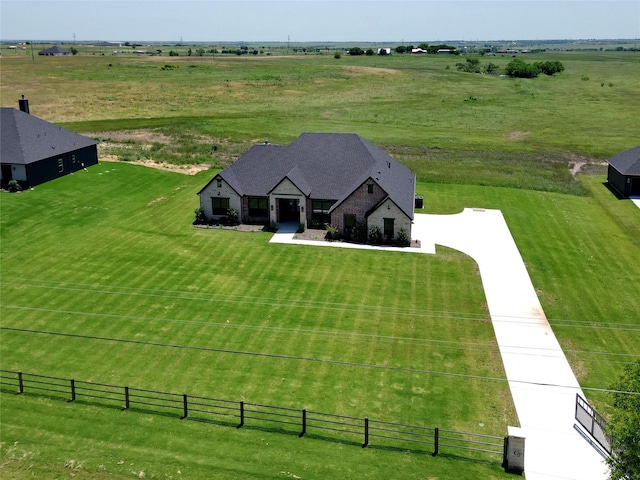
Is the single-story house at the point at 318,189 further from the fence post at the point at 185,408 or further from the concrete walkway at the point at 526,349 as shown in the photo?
the fence post at the point at 185,408

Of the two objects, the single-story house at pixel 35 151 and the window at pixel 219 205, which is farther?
the single-story house at pixel 35 151

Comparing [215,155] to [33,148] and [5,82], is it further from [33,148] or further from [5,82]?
[5,82]

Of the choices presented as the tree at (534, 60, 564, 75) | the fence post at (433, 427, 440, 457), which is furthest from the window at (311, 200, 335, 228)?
the tree at (534, 60, 564, 75)

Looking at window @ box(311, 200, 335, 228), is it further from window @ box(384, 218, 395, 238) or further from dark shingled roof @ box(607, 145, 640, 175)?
dark shingled roof @ box(607, 145, 640, 175)

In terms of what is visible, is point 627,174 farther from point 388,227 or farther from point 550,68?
point 550,68

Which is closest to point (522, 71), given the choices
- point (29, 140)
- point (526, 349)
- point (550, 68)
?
point (550, 68)

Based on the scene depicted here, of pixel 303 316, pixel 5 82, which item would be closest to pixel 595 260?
pixel 303 316

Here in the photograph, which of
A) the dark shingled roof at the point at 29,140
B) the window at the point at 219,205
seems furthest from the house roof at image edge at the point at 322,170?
the dark shingled roof at the point at 29,140
